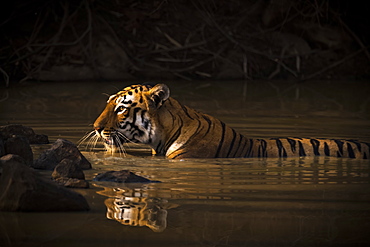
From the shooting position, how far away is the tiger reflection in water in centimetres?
404

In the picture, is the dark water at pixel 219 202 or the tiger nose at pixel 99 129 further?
the tiger nose at pixel 99 129

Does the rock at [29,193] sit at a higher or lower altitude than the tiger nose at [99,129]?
lower

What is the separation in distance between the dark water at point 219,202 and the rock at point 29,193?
0.06 m

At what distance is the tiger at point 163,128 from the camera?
629 cm

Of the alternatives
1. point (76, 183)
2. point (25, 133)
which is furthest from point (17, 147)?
point (25, 133)

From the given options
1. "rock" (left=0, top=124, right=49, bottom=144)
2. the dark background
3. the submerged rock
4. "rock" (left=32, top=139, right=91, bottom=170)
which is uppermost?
the dark background

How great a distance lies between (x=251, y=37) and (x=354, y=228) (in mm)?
12358

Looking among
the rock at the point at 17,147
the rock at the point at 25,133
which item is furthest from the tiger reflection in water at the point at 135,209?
the rock at the point at 25,133

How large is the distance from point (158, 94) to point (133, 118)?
285 millimetres

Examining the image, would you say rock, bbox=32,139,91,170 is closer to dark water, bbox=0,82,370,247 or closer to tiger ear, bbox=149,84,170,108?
dark water, bbox=0,82,370,247

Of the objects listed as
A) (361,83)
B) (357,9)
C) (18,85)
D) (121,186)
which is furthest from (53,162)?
(357,9)

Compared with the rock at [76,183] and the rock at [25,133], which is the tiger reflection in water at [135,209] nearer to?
the rock at [76,183]

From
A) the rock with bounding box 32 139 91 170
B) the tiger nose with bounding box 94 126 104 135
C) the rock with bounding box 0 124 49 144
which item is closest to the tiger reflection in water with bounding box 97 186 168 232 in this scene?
the rock with bounding box 32 139 91 170

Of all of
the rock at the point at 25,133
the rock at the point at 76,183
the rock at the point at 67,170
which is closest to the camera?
the rock at the point at 76,183
